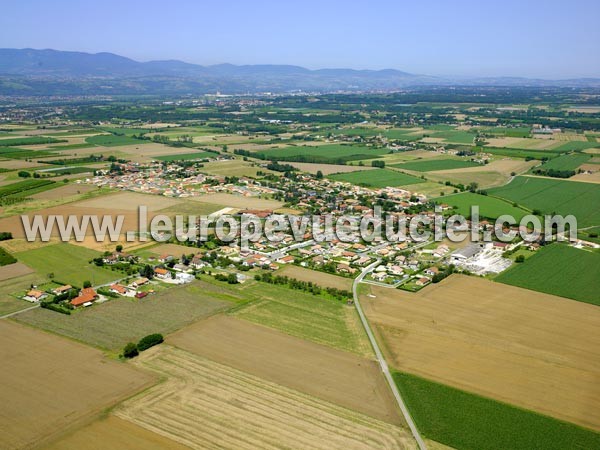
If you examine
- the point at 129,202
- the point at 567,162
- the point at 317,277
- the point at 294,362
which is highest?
the point at 567,162

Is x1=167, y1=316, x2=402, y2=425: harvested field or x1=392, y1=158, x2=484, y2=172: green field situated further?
x1=392, y1=158, x2=484, y2=172: green field

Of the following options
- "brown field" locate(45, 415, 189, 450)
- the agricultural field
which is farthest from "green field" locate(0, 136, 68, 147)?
"brown field" locate(45, 415, 189, 450)

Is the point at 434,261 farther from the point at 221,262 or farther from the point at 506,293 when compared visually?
the point at 221,262

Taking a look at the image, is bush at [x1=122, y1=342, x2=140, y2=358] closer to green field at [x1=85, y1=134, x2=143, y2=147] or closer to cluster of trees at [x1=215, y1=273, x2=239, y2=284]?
cluster of trees at [x1=215, y1=273, x2=239, y2=284]

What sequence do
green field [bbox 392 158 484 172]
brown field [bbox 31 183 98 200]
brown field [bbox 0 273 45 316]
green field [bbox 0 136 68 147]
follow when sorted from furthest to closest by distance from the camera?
green field [bbox 0 136 68 147] → green field [bbox 392 158 484 172] → brown field [bbox 31 183 98 200] → brown field [bbox 0 273 45 316]

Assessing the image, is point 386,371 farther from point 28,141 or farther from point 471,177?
point 28,141

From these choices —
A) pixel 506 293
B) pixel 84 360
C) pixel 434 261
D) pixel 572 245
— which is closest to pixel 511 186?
pixel 572 245

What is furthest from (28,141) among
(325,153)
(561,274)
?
(561,274)
